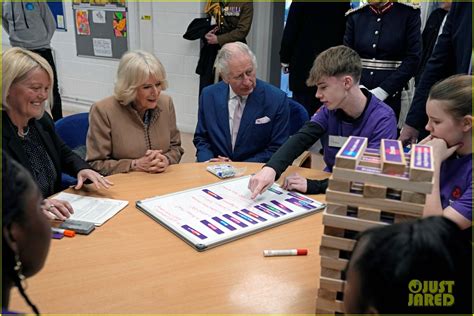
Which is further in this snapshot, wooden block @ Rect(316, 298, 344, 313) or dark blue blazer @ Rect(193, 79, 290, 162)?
dark blue blazer @ Rect(193, 79, 290, 162)

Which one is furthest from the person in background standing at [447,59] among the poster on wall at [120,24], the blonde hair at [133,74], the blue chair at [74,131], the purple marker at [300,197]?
the poster on wall at [120,24]

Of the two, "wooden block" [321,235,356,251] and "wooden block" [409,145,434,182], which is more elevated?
"wooden block" [409,145,434,182]

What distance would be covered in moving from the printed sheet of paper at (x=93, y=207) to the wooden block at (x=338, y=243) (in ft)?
2.74

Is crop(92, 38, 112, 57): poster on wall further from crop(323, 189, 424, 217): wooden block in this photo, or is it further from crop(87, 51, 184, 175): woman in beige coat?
crop(323, 189, 424, 217): wooden block

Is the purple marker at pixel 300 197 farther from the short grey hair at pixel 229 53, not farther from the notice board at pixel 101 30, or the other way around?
the notice board at pixel 101 30

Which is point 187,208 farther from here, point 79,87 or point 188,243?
point 79,87

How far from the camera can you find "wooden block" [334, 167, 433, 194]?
2.90 feet

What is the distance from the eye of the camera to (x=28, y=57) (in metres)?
1.72

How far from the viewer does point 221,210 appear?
157cm

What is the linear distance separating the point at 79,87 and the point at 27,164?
4.05 m

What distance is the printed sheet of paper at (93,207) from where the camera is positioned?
153 cm

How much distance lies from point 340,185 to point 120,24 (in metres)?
4.48

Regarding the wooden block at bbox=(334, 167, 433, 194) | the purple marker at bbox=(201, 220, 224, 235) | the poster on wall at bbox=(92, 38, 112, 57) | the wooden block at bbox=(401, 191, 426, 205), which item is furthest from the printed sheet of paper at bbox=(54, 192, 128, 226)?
the poster on wall at bbox=(92, 38, 112, 57)

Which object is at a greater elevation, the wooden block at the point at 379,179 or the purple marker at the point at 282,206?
the wooden block at the point at 379,179
